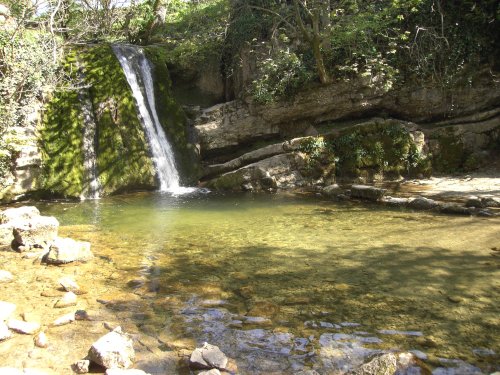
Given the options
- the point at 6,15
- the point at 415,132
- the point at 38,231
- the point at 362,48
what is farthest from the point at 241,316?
the point at 6,15

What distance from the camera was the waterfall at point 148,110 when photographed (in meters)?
12.7

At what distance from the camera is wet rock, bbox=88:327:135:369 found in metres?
2.90

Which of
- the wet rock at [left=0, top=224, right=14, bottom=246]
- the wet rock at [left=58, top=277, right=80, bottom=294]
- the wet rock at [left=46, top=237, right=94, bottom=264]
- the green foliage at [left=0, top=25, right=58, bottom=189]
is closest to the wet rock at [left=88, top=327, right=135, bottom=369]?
the wet rock at [left=58, top=277, right=80, bottom=294]

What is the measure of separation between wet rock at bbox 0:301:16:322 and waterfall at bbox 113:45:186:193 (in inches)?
329

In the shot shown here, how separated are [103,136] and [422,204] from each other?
366 inches

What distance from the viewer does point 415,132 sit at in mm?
12281

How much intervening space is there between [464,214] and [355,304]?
4.63m

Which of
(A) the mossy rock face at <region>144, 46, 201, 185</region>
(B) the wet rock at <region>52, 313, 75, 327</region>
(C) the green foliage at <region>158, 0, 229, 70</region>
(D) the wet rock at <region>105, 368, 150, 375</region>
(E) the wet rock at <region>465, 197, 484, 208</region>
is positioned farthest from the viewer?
(C) the green foliage at <region>158, 0, 229, 70</region>

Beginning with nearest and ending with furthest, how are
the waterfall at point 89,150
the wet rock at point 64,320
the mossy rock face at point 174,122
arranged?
the wet rock at point 64,320
the waterfall at point 89,150
the mossy rock face at point 174,122

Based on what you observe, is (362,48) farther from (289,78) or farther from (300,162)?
(300,162)

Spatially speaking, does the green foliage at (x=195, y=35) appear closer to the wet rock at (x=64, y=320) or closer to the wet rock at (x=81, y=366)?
the wet rock at (x=64, y=320)

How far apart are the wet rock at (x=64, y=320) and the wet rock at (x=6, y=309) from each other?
45cm

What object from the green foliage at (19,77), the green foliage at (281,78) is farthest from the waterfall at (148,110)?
the green foliage at (281,78)

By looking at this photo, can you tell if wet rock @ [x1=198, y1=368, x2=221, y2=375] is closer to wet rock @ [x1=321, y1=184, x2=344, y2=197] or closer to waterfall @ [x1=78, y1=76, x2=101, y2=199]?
wet rock @ [x1=321, y1=184, x2=344, y2=197]
